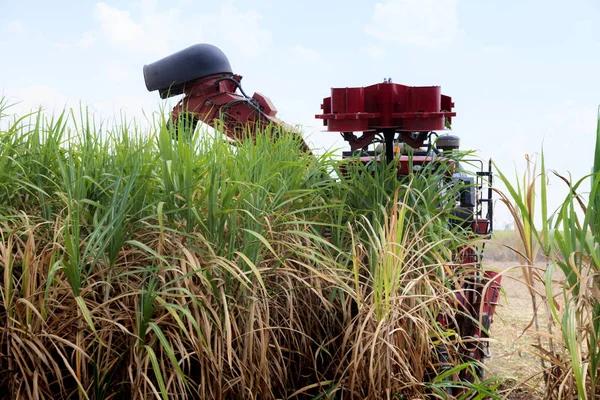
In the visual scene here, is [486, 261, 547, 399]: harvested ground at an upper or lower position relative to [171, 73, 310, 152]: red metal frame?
lower

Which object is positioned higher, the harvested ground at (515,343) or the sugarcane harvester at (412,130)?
the sugarcane harvester at (412,130)

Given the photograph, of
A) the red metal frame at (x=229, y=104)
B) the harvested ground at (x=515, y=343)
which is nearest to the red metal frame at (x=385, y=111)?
the harvested ground at (x=515, y=343)

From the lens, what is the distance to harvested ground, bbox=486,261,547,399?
375 cm

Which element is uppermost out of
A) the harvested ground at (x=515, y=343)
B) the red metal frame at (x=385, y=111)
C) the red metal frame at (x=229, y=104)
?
the red metal frame at (x=229, y=104)

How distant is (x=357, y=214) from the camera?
3410 mm

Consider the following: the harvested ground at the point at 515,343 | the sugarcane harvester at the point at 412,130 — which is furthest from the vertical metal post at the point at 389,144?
the harvested ground at the point at 515,343

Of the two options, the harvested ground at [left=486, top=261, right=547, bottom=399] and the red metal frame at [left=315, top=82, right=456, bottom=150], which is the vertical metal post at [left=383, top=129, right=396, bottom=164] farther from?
the harvested ground at [left=486, top=261, right=547, bottom=399]

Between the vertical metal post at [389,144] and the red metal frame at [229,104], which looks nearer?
the vertical metal post at [389,144]

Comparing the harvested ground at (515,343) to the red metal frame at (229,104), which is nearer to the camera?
the harvested ground at (515,343)

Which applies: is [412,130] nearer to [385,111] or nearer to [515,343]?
[385,111]

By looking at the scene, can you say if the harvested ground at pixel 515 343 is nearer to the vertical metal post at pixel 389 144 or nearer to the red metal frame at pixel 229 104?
the vertical metal post at pixel 389 144

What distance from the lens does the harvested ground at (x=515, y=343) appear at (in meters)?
3.75

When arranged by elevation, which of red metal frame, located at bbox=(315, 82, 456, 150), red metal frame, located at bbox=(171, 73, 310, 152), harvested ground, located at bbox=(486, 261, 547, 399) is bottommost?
harvested ground, located at bbox=(486, 261, 547, 399)

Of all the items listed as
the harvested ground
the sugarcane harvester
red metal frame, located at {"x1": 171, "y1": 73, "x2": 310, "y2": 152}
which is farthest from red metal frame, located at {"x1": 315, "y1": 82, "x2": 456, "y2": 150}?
red metal frame, located at {"x1": 171, "y1": 73, "x2": 310, "y2": 152}
